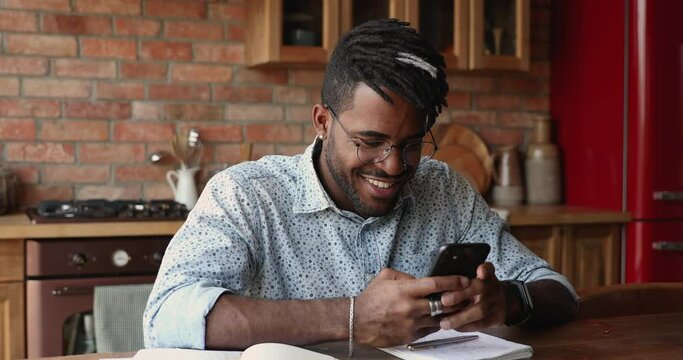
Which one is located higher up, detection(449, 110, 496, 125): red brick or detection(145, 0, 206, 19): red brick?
detection(145, 0, 206, 19): red brick

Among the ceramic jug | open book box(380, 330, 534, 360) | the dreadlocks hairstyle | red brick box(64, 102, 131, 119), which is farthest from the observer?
the ceramic jug

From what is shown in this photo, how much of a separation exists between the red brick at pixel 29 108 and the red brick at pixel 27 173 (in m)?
0.19

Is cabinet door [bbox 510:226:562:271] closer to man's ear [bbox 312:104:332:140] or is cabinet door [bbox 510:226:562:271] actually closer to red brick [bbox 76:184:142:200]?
red brick [bbox 76:184:142:200]

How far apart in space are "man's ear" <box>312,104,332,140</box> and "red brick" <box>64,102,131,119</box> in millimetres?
1717

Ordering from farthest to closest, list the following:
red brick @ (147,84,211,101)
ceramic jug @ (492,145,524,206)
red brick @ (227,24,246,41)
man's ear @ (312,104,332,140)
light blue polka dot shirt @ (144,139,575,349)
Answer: ceramic jug @ (492,145,524,206) → red brick @ (227,24,246,41) → red brick @ (147,84,211,101) → man's ear @ (312,104,332,140) → light blue polka dot shirt @ (144,139,575,349)

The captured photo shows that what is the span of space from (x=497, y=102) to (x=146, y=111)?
1506 millimetres

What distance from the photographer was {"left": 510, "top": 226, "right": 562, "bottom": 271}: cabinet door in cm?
324

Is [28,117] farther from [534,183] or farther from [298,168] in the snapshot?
[534,183]

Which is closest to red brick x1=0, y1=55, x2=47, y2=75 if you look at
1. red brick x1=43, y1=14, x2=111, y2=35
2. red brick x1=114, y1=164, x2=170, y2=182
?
red brick x1=43, y1=14, x2=111, y2=35

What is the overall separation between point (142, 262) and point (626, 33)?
2025mm

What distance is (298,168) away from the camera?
1.75m

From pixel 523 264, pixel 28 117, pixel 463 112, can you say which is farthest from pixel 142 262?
pixel 463 112

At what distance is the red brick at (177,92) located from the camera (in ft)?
10.8

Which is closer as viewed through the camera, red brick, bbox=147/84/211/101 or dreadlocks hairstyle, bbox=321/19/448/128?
dreadlocks hairstyle, bbox=321/19/448/128
